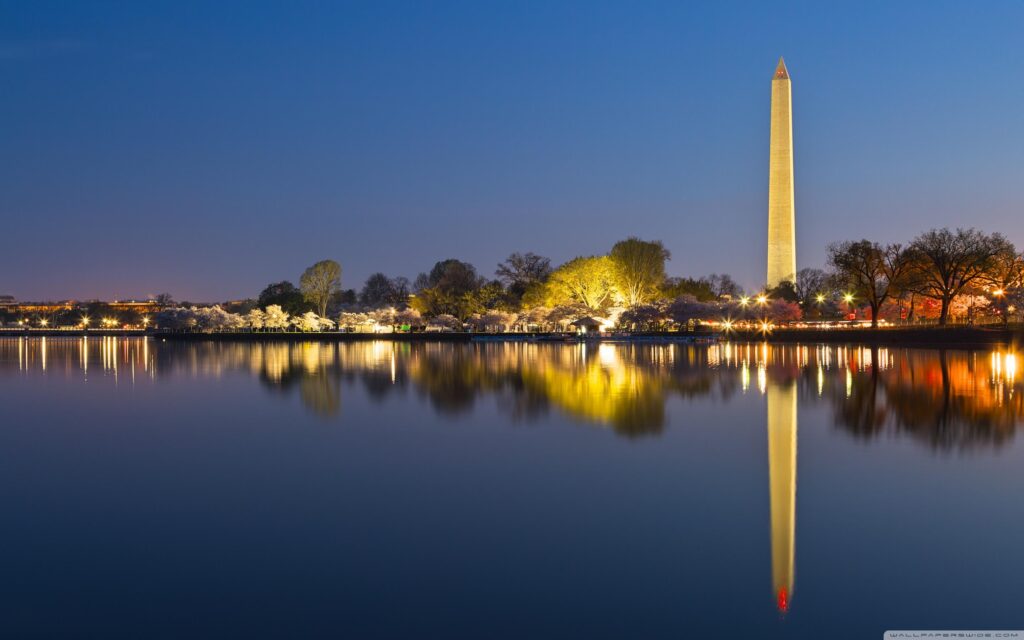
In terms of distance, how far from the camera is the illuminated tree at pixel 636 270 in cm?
7775

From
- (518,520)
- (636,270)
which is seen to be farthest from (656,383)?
(636,270)

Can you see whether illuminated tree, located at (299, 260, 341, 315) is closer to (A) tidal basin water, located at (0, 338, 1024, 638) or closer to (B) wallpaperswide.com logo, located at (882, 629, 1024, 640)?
(A) tidal basin water, located at (0, 338, 1024, 638)

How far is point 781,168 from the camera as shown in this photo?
6303 centimetres

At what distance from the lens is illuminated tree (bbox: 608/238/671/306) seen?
77750mm

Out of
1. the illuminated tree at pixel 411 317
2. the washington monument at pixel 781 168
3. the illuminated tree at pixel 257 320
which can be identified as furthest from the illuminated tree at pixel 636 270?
the illuminated tree at pixel 257 320

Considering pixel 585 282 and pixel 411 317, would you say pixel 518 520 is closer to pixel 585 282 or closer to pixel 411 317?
pixel 585 282

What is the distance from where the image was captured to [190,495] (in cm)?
1081

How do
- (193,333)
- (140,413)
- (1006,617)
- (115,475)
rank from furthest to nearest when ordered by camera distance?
(193,333) < (140,413) < (115,475) < (1006,617)

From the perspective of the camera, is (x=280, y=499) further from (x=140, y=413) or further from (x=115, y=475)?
(x=140, y=413)

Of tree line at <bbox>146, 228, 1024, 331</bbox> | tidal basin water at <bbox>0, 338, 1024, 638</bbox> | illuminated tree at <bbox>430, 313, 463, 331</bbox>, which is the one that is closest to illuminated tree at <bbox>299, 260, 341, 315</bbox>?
tree line at <bbox>146, 228, 1024, 331</bbox>

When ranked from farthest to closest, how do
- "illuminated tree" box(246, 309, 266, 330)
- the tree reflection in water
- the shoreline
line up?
"illuminated tree" box(246, 309, 266, 330) < the shoreline < the tree reflection in water

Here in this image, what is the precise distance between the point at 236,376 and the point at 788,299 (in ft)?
158

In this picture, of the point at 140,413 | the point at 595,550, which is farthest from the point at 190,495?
the point at 140,413

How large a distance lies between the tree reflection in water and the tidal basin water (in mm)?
227
